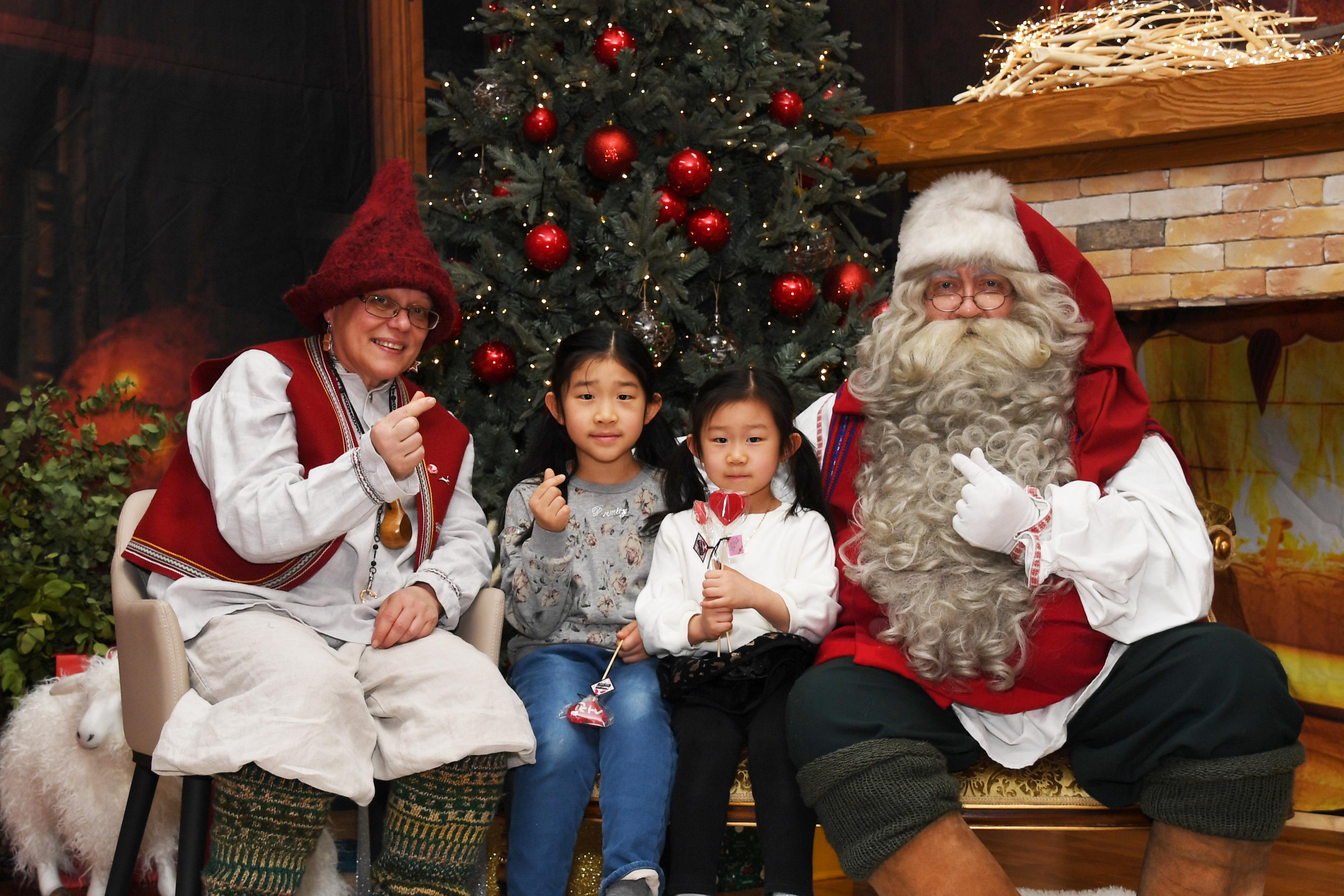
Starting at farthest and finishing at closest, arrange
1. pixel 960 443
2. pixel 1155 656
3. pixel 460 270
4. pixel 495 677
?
pixel 460 270
pixel 960 443
pixel 495 677
pixel 1155 656

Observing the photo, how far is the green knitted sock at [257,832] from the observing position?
2.17 metres

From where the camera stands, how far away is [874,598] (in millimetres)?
2559

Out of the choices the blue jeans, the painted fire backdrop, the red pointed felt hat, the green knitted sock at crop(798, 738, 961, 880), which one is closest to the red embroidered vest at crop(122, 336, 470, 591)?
the red pointed felt hat

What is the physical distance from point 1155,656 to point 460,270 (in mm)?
2415

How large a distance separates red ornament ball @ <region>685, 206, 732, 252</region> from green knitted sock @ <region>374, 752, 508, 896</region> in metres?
1.97

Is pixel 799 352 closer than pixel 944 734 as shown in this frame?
No

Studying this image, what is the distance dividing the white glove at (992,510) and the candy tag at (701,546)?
23.3 inches

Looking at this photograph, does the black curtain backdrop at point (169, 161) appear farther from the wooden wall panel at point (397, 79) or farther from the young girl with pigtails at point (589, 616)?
the young girl with pigtails at point (589, 616)

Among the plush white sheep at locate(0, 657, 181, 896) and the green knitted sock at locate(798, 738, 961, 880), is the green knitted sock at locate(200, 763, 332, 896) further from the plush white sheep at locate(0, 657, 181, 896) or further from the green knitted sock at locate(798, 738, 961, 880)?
the green knitted sock at locate(798, 738, 961, 880)

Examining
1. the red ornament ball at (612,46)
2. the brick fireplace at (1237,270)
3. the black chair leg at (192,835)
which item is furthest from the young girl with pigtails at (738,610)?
the brick fireplace at (1237,270)

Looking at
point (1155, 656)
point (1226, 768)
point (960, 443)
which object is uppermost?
point (960, 443)

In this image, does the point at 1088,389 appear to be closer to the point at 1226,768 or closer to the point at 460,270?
the point at 1226,768

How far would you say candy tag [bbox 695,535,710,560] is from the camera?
2.67 metres

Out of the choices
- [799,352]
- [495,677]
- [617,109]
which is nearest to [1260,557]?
[799,352]
